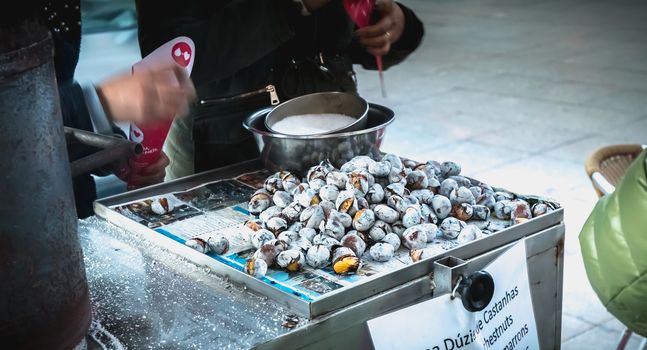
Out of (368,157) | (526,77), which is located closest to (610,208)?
(368,157)

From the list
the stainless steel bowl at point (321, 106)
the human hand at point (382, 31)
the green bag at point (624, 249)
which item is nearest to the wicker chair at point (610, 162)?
the green bag at point (624, 249)

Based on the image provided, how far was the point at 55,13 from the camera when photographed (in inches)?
83.5

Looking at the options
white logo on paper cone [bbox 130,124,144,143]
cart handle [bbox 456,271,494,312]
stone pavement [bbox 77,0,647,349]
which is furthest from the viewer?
stone pavement [bbox 77,0,647,349]

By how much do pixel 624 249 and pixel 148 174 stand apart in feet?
4.13

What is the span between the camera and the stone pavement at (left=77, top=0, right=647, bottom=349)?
3.80m

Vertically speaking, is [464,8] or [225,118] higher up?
[225,118]

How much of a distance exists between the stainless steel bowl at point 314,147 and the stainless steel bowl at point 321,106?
0.07m

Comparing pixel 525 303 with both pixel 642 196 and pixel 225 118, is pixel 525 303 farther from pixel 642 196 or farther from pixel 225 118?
pixel 225 118

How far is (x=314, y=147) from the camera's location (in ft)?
6.14

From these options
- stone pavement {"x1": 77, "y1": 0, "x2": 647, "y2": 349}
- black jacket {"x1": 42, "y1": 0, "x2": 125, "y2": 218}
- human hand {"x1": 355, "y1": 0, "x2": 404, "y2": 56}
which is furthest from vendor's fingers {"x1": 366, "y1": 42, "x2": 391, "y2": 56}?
stone pavement {"x1": 77, "y1": 0, "x2": 647, "y2": 349}

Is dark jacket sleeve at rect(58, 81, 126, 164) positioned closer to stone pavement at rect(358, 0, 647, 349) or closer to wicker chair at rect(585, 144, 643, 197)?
wicker chair at rect(585, 144, 643, 197)

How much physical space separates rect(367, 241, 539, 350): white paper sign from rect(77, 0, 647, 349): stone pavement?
1.54 meters

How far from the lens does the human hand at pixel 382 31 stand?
2.23 m

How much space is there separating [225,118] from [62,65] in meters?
0.47
